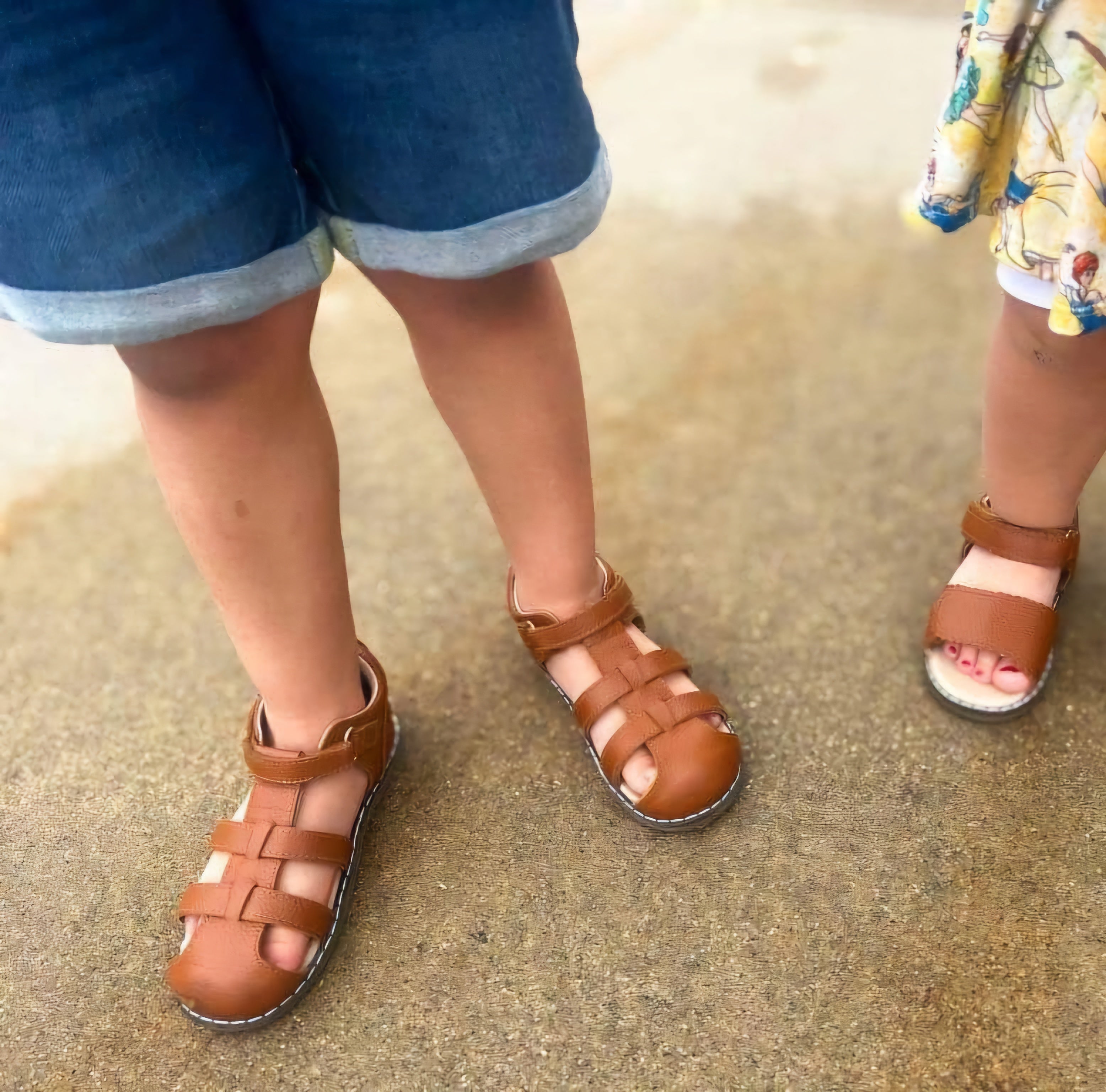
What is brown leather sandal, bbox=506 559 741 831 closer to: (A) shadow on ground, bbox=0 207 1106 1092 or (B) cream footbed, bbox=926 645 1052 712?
(A) shadow on ground, bbox=0 207 1106 1092

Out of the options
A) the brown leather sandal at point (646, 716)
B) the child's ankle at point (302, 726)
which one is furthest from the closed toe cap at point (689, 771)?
the child's ankle at point (302, 726)

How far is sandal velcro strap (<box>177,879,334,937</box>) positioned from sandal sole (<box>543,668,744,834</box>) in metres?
0.22

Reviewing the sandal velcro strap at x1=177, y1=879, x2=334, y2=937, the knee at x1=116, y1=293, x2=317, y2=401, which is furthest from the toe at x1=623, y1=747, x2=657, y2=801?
the knee at x1=116, y1=293, x2=317, y2=401

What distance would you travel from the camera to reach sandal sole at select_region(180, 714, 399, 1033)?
604mm

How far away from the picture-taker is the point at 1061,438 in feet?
2.24

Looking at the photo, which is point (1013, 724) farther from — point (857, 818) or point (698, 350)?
point (698, 350)

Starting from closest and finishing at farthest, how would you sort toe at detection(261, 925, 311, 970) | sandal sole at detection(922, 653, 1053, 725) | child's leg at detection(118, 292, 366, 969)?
child's leg at detection(118, 292, 366, 969) < toe at detection(261, 925, 311, 970) < sandal sole at detection(922, 653, 1053, 725)

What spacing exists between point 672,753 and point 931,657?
241mm

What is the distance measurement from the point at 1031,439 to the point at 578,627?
0.36m

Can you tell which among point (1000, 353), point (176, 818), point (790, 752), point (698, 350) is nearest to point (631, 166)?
point (698, 350)

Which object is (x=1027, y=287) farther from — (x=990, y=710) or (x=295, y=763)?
(x=295, y=763)

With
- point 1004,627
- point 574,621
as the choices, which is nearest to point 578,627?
point 574,621

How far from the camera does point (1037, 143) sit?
519mm

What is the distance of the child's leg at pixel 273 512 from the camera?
0.52m
